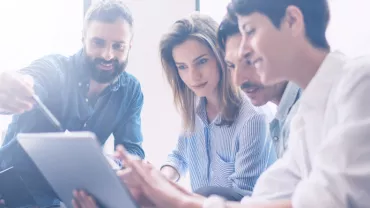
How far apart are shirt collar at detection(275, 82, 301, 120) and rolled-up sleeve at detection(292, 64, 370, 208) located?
447 millimetres

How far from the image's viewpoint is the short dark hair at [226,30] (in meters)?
1.08

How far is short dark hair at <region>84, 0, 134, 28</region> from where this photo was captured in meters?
1.49

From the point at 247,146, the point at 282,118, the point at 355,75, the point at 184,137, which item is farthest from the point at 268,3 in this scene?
the point at 184,137

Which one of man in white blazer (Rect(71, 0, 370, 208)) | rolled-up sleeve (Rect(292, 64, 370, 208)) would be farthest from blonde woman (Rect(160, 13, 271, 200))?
rolled-up sleeve (Rect(292, 64, 370, 208))

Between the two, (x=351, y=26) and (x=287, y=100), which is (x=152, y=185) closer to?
(x=287, y=100)

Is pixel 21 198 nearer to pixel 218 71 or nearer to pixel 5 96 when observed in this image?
pixel 5 96

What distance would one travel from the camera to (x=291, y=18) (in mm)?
696

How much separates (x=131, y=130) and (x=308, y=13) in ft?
3.24

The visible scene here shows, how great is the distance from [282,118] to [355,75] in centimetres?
46

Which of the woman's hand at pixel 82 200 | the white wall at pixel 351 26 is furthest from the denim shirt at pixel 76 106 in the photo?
the white wall at pixel 351 26

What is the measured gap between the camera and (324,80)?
65cm

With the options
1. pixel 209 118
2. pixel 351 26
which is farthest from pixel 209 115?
pixel 351 26

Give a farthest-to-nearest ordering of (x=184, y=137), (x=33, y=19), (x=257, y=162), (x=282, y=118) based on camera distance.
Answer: (x=33, y=19) → (x=184, y=137) → (x=257, y=162) → (x=282, y=118)

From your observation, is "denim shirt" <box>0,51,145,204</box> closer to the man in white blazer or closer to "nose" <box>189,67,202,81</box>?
"nose" <box>189,67,202,81</box>
